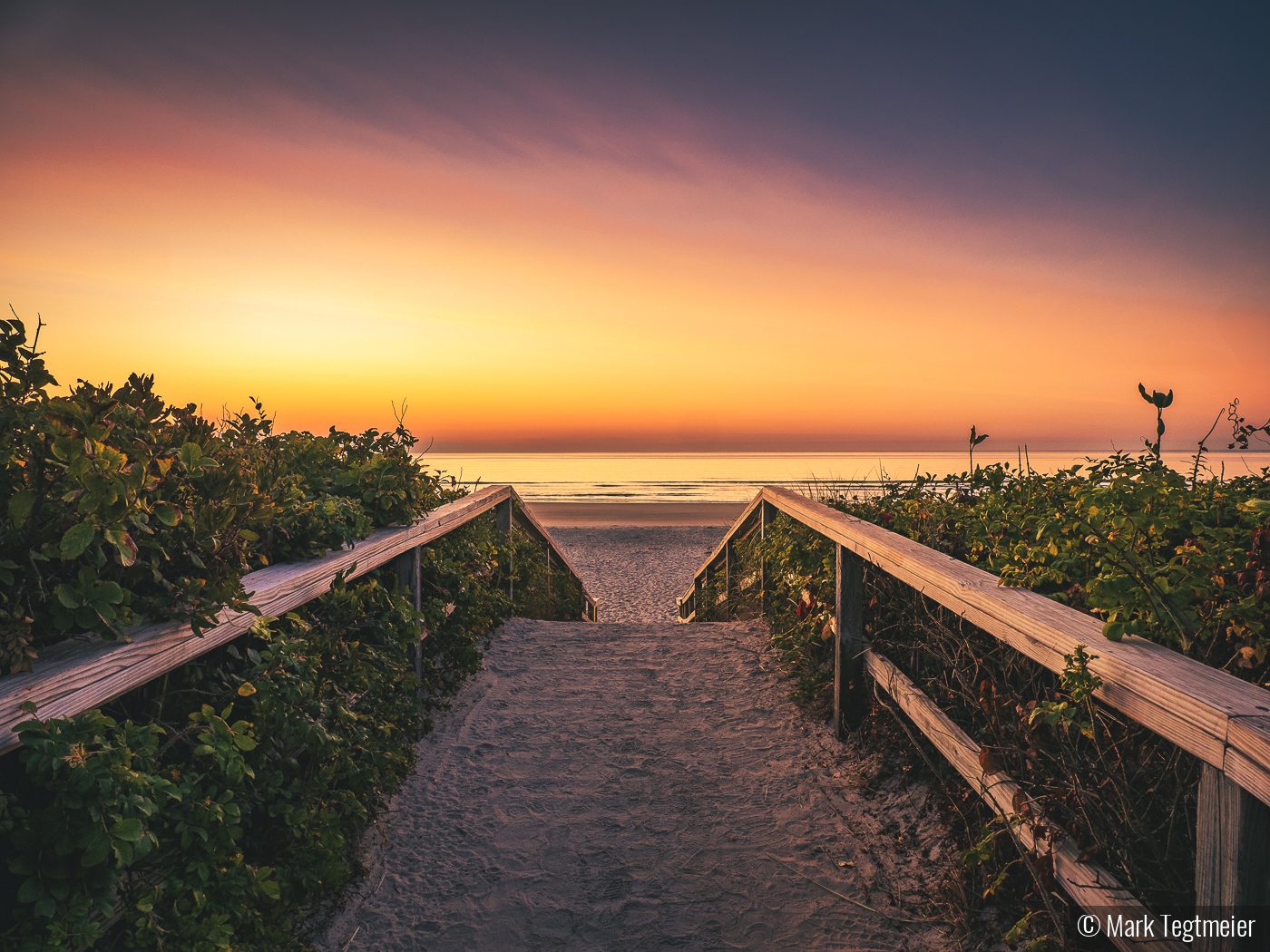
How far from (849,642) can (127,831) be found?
10.5 ft

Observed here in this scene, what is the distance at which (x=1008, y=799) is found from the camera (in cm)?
197

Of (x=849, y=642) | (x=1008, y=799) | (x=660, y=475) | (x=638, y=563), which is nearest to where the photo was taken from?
(x=1008, y=799)

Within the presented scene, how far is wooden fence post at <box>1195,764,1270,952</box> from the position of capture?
1.10 metres

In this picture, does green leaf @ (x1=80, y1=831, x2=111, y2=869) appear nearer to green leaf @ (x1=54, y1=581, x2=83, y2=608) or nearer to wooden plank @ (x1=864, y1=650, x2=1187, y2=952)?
green leaf @ (x1=54, y1=581, x2=83, y2=608)

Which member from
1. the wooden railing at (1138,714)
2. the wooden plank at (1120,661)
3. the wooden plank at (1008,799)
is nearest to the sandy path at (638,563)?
the wooden plank at (1008,799)

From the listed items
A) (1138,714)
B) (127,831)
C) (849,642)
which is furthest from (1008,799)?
(127,831)

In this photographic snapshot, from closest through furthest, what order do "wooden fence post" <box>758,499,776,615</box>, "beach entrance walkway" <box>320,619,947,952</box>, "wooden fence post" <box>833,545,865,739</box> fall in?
"beach entrance walkway" <box>320,619,947,952</box> → "wooden fence post" <box>833,545,865,739</box> → "wooden fence post" <box>758,499,776,615</box>

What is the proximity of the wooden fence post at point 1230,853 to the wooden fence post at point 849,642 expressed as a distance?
2.25m

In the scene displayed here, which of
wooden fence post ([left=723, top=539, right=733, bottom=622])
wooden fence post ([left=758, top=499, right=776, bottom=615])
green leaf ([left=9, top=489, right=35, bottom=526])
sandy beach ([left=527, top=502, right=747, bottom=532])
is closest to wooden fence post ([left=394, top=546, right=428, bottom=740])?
green leaf ([left=9, top=489, right=35, bottom=526])

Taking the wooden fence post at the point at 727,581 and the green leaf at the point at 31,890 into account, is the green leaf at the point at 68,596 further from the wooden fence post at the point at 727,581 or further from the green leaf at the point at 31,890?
the wooden fence post at the point at 727,581

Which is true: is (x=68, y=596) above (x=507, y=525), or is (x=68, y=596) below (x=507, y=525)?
above

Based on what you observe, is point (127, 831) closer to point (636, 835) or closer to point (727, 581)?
point (636, 835)

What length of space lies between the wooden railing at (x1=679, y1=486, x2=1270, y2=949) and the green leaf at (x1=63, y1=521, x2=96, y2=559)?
7.29 feet

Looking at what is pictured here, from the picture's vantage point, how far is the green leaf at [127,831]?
1.19 metres
